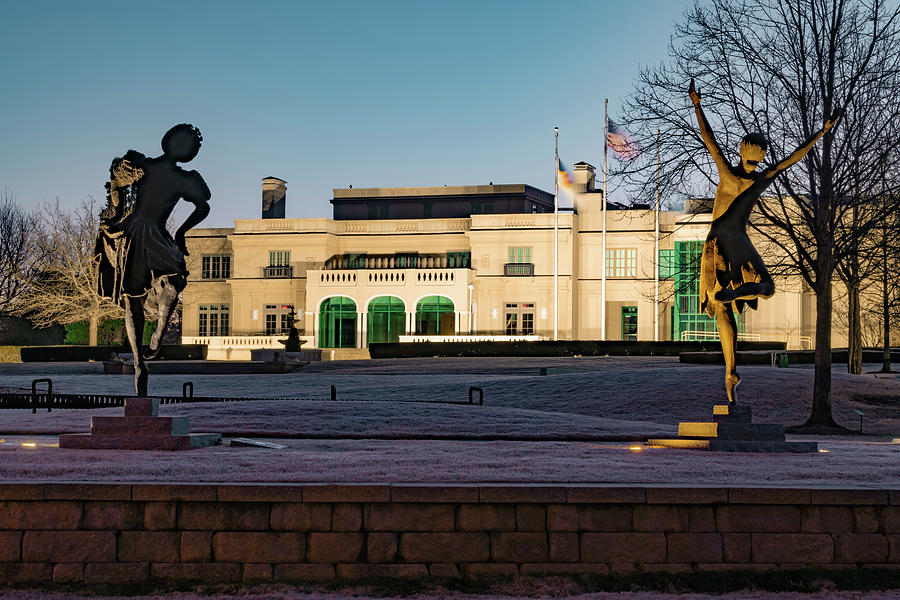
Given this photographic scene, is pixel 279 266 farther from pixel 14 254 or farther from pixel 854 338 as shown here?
pixel 854 338

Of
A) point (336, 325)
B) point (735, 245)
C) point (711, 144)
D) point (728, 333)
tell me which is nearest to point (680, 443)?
point (728, 333)

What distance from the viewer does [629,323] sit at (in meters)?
56.2

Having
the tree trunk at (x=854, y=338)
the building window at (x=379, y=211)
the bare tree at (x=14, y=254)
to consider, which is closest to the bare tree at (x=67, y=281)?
the bare tree at (x=14, y=254)

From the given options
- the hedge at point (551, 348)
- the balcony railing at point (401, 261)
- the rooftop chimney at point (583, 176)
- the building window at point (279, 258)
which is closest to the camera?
the hedge at point (551, 348)

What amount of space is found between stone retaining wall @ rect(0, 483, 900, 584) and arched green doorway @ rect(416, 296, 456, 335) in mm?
49425

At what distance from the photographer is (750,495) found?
748 centimetres

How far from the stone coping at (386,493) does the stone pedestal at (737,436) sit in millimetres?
4258

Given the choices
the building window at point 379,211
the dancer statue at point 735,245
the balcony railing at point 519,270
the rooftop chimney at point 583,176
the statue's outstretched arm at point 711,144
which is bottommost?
the dancer statue at point 735,245

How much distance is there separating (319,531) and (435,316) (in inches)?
1983

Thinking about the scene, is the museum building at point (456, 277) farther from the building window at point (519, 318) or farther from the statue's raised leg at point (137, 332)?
the statue's raised leg at point (137, 332)

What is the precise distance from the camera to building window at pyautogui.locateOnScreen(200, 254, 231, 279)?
63.2 m

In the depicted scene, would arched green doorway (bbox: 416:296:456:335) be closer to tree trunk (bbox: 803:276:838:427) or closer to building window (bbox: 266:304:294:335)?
building window (bbox: 266:304:294:335)

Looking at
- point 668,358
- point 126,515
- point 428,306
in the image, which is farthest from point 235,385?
point 428,306

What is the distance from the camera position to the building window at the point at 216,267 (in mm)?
63219
